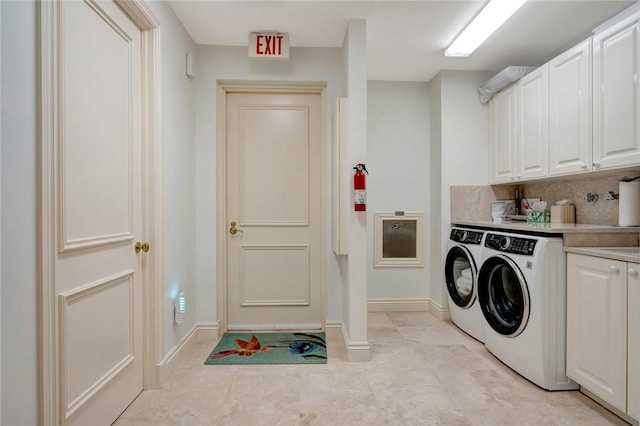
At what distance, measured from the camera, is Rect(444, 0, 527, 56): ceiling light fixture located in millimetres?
2218

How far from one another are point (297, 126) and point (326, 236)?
3.50 ft

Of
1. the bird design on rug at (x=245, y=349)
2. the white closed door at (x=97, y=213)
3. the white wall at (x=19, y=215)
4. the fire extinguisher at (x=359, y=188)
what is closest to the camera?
the white wall at (x=19, y=215)

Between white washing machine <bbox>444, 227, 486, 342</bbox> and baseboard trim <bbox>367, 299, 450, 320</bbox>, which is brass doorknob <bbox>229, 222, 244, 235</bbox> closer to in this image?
baseboard trim <bbox>367, 299, 450, 320</bbox>

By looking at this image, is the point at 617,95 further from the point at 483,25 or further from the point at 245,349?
the point at 245,349

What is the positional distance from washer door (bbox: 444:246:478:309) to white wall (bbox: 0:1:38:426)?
2.85m

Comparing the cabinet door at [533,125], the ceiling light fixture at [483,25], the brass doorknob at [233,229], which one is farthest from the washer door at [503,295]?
the brass doorknob at [233,229]

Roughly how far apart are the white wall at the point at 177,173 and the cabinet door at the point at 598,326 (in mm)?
2544

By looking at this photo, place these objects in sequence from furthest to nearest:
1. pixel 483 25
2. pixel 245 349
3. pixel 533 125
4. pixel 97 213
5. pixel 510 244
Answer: pixel 533 125, pixel 245 349, pixel 483 25, pixel 510 244, pixel 97 213

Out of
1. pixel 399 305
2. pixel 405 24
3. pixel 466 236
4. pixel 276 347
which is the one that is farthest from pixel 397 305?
pixel 405 24

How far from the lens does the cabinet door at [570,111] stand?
2285mm

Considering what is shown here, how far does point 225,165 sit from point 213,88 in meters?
0.67

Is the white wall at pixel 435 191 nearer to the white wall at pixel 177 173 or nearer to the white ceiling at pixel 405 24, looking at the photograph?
the white ceiling at pixel 405 24

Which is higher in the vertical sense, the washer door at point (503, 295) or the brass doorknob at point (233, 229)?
the brass doorknob at point (233, 229)

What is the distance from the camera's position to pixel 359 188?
244 centimetres
